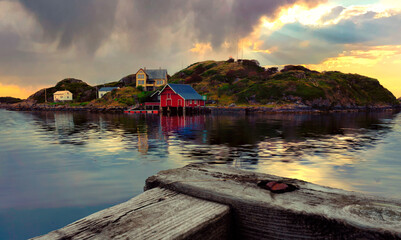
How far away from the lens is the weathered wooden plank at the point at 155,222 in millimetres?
1623

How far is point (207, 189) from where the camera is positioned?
2127 millimetres

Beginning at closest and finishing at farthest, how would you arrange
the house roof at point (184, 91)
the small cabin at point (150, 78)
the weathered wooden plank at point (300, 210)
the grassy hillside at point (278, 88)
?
the weathered wooden plank at point (300, 210) < the house roof at point (184, 91) < the grassy hillside at point (278, 88) < the small cabin at point (150, 78)

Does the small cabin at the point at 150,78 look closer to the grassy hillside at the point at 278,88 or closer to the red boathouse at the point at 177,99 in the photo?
the grassy hillside at the point at 278,88

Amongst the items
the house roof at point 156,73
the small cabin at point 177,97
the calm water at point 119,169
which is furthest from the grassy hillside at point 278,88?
the calm water at point 119,169

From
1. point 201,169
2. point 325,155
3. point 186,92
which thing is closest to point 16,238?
point 201,169

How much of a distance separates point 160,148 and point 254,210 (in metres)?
17.9

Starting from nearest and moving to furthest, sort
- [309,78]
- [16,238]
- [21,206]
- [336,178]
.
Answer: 1. [16,238]
2. [21,206]
3. [336,178]
4. [309,78]

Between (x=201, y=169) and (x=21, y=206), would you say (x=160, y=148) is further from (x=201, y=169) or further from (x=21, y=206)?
(x=201, y=169)

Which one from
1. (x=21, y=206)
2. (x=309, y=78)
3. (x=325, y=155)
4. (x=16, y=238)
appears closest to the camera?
(x=16, y=238)

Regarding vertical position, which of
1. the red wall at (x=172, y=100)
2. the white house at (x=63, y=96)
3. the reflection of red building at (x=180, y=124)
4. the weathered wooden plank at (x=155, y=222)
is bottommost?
the reflection of red building at (x=180, y=124)

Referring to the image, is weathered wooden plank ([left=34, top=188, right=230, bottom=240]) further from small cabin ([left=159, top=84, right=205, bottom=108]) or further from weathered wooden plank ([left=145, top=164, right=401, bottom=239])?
small cabin ([left=159, top=84, right=205, bottom=108])

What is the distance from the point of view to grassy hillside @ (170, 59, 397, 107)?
306 ft

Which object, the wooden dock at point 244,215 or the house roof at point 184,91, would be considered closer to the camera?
the wooden dock at point 244,215

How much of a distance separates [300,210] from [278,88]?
98840mm
